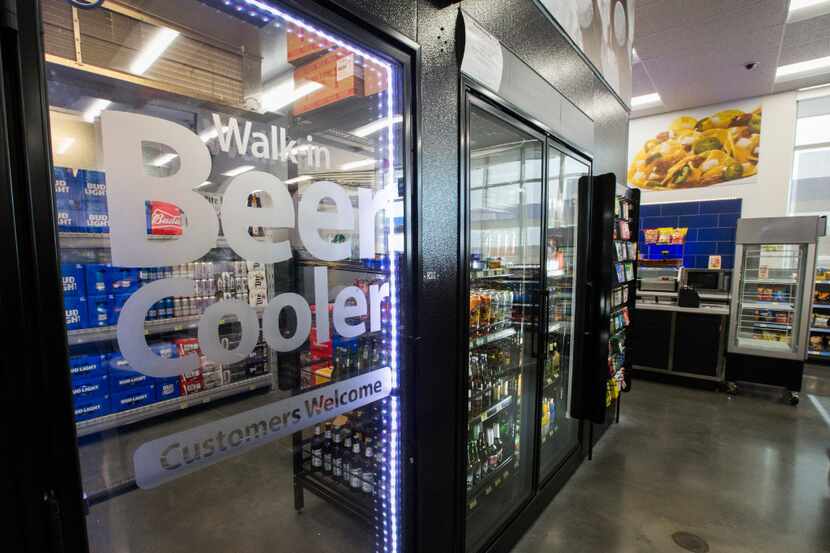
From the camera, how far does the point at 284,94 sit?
49.9 inches

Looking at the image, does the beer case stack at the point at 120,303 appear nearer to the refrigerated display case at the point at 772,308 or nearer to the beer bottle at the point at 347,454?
the beer bottle at the point at 347,454

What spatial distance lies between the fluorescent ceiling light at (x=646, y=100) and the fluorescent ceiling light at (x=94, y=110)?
7.82 meters

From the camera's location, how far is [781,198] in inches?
255

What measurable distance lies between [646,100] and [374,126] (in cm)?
729

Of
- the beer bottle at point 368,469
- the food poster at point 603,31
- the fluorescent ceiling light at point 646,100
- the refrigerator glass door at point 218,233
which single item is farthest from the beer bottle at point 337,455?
A: the fluorescent ceiling light at point 646,100

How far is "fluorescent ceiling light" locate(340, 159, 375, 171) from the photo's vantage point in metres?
1.38

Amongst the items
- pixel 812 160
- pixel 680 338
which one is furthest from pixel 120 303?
pixel 812 160

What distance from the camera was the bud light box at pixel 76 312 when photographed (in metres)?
1.04

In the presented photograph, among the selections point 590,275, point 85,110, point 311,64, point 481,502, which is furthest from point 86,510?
point 590,275

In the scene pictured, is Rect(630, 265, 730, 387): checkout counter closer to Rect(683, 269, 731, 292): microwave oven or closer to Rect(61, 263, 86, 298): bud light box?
Rect(683, 269, 731, 292): microwave oven

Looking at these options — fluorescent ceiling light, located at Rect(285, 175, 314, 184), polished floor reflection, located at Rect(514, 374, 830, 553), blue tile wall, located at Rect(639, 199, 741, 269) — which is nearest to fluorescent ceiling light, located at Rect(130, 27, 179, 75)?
fluorescent ceiling light, located at Rect(285, 175, 314, 184)

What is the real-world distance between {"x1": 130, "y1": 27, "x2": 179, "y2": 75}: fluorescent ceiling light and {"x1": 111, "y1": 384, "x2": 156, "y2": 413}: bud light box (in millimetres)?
816

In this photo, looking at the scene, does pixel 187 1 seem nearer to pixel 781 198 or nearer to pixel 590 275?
pixel 590 275

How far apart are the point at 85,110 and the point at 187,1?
0.40m
